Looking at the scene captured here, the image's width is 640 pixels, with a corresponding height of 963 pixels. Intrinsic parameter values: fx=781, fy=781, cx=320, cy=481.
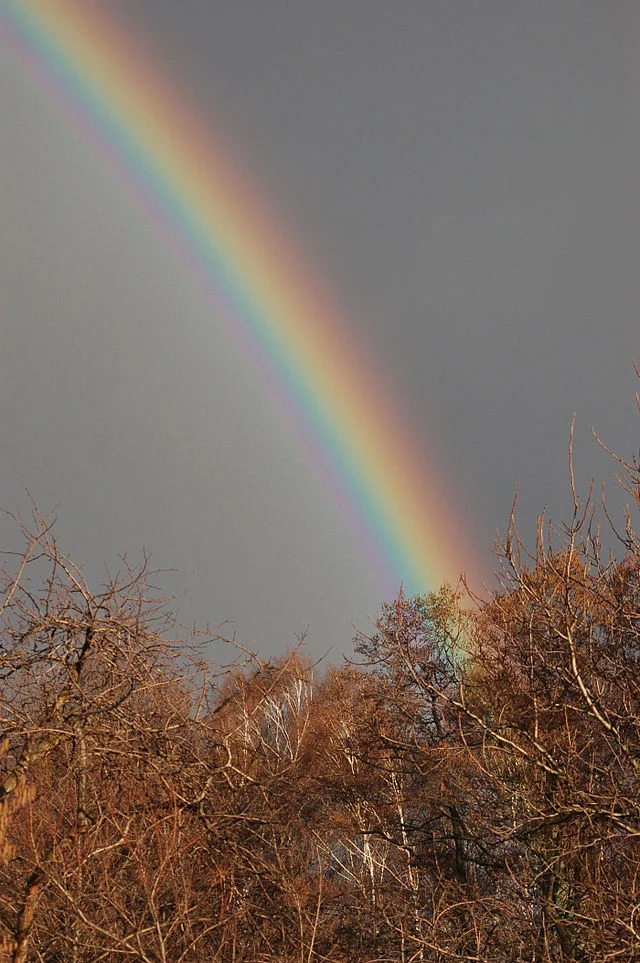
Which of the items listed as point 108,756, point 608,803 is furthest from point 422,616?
point 108,756

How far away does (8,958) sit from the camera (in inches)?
105

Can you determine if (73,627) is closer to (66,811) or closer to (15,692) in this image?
(15,692)

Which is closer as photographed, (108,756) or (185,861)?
(108,756)

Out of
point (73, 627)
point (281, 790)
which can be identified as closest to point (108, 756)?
point (73, 627)

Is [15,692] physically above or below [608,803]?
below

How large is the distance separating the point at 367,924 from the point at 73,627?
12.3ft

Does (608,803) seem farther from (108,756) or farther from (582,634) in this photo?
(108,756)

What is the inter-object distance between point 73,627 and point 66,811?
149 cm

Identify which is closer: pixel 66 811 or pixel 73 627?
pixel 73 627

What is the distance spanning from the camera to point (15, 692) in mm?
3156

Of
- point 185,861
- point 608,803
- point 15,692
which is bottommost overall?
point 185,861

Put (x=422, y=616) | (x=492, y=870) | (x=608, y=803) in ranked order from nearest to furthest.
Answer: (x=608, y=803)
(x=492, y=870)
(x=422, y=616)

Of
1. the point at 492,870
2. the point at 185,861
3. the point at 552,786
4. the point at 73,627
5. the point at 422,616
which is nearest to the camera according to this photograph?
the point at 73,627

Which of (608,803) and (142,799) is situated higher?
(608,803)
